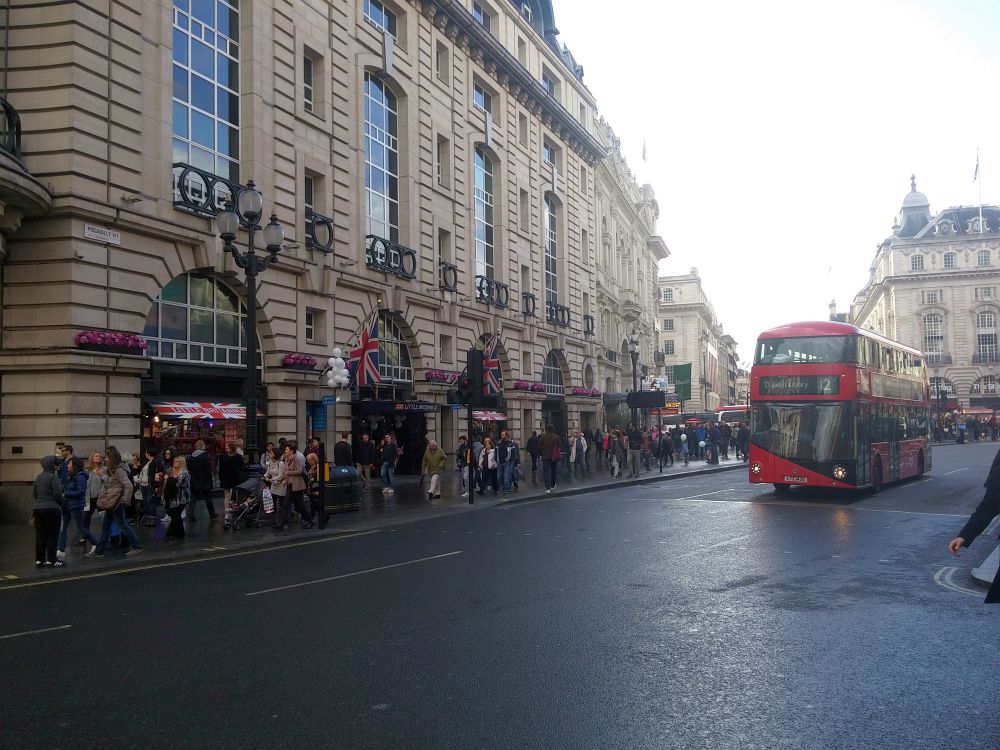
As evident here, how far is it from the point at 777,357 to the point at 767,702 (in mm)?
16024

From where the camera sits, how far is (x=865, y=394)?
2011 centimetres

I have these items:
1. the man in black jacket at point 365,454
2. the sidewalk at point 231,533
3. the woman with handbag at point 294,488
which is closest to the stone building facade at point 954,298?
the sidewalk at point 231,533

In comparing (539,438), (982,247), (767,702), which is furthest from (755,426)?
(982,247)

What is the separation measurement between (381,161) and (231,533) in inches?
725

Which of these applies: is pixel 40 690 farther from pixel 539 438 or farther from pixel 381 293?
pixel 381 293

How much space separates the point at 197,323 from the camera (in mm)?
21422

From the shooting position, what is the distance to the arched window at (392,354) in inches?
1167

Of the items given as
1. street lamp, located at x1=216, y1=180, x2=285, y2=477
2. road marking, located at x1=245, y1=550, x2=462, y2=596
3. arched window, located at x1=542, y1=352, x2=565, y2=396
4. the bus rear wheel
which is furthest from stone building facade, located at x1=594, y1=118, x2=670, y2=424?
road marking, located at x1=245, y1=550, x2=462, y2=596

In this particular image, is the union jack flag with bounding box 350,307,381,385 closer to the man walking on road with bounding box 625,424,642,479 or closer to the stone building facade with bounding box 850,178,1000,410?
the man walking on road with bounding box 625,424,642,479

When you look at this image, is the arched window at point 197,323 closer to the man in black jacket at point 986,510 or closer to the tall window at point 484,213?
the tall window at point 484,213

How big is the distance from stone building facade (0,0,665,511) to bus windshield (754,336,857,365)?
39.8ft

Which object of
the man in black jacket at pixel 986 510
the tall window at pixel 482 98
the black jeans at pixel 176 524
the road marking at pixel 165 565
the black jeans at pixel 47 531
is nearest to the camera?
the man in black jacket at pixel 986 510

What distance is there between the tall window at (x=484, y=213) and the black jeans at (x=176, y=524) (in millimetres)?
23201

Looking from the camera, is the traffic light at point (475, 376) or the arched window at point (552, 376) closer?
the traffic light at point (475, 376)
